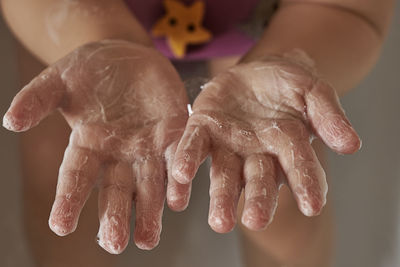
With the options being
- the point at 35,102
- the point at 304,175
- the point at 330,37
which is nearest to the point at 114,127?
the point at 35,102

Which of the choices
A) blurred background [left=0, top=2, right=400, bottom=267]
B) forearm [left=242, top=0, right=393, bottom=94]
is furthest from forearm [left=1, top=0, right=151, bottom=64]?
forearm [left=242, top=0, right=393, bottom=94]

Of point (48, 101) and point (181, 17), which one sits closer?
point (48, 101)

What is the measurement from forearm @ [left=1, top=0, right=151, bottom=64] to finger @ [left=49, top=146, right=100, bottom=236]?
0.24 meters

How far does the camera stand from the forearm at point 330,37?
25.3 inches

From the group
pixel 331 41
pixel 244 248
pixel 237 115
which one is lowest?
pixel 244 248

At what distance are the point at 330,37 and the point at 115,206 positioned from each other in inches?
15.9

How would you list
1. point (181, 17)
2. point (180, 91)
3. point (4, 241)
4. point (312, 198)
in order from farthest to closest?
point (181, 17), point (4, 241), point (180, 91), point (312, 198)

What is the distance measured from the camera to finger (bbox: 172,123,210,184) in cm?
39

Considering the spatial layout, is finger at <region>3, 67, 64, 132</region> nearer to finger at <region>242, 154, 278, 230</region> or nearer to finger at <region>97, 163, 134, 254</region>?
Result: finger at <region>97, 163, 134, 254</region>

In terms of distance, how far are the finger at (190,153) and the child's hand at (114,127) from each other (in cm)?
2

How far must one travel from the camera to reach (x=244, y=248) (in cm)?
62

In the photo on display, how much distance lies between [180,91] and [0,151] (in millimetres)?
286

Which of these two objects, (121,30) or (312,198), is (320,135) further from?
(121,30)

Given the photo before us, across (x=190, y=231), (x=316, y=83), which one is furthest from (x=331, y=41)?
(x=190, y=231)
